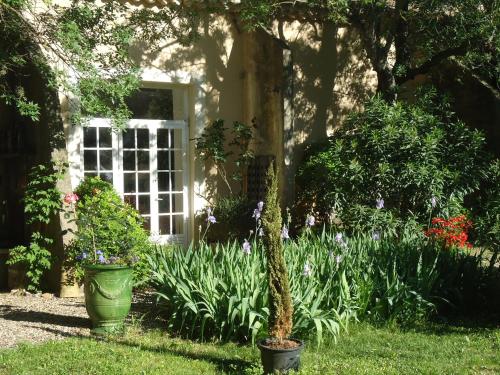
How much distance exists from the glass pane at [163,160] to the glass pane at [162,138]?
0.38 feet

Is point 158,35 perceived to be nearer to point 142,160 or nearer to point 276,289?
point 142,160

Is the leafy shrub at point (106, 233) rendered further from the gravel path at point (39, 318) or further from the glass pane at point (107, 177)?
the glass pane at point (107, 177)

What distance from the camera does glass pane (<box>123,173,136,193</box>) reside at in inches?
411

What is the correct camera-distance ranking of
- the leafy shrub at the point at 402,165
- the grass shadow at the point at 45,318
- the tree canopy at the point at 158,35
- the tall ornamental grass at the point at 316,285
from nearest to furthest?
the tall ornamental grass at the point at 316,285, the grass shadow at the point at 45,318, the tree canopy at the point at 158,35, the leafy shrub at the point at 402,165

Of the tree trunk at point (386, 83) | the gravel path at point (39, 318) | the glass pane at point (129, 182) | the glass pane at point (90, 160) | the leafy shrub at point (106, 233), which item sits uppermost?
the tree trunk at point (386, 83)

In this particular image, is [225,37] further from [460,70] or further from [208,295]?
[208,295]

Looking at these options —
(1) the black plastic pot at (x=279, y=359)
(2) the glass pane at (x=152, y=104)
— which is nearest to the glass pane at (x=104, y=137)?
(2) the glass pane at (x=152, y=104)

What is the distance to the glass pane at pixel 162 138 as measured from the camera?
10773mm

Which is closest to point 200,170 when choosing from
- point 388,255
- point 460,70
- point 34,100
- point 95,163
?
point 95,163

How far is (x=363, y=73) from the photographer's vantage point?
43.6ft

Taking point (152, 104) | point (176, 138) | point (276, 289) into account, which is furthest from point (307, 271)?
→ point (152, 104)

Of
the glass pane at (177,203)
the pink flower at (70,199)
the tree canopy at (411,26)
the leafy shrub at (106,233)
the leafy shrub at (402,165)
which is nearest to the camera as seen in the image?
the leafy shrub at (106,233)

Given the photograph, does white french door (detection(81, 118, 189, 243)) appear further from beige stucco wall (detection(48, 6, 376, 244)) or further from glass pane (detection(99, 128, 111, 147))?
beige stucco wall (detection(48, 6, 376, 244))

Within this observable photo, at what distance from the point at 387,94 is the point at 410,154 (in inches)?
81.4
